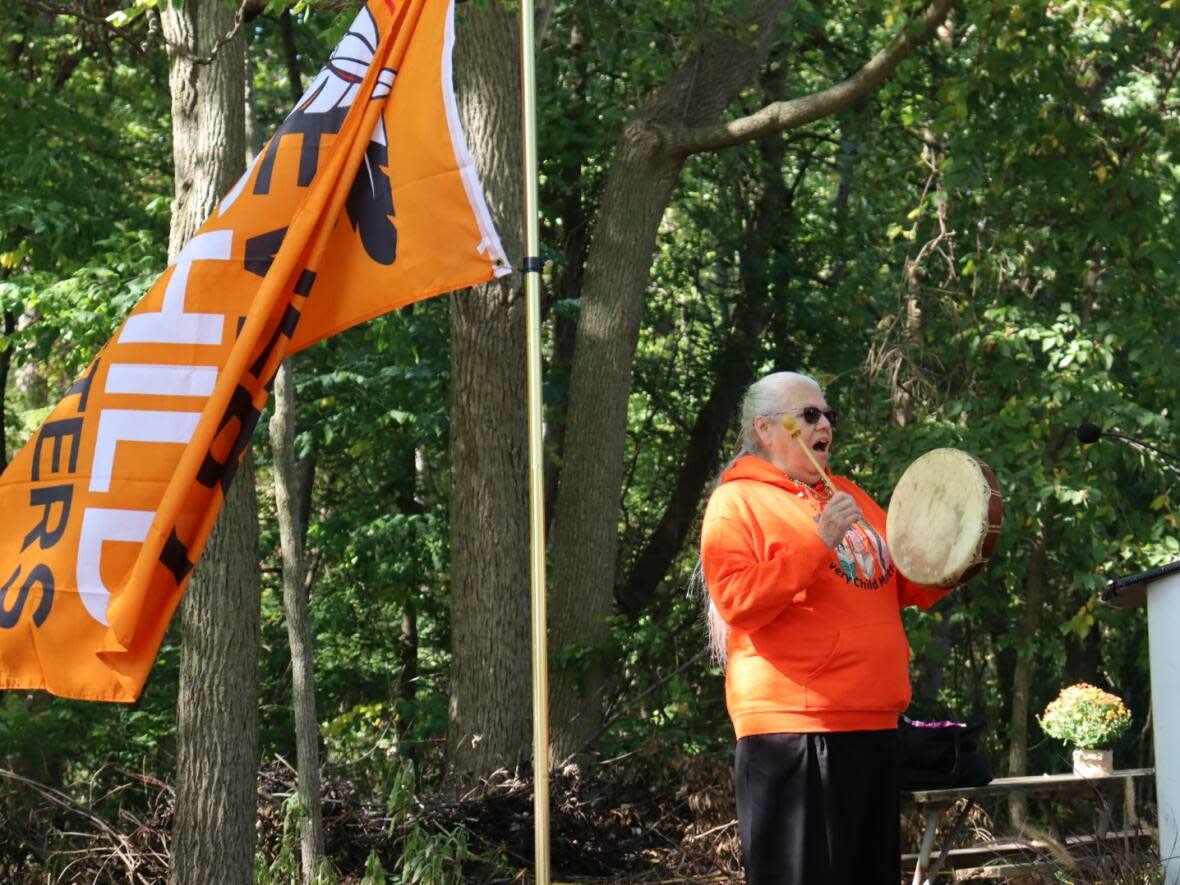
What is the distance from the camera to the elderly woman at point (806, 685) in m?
4.13

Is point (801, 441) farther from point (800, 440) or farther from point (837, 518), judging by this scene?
point (837, 518)

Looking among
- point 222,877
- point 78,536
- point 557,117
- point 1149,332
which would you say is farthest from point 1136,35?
point 78,536

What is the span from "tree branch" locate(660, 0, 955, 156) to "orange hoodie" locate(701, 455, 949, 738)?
17.3 ft

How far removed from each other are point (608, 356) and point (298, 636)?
3.21 m

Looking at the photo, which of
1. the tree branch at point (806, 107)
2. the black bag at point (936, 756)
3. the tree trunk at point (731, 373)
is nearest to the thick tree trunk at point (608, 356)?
the tree branch at point (806, 107)

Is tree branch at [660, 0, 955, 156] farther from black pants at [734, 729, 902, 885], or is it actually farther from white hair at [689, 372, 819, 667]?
black pants at [734, 729, 902, 885]

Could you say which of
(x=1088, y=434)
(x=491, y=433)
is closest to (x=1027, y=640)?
(x=491, y=433)

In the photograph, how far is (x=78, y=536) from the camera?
13.2ft

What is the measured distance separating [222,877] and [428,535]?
16.5 feet

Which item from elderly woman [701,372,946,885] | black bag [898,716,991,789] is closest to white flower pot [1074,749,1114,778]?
black bag [898,716,991,789]

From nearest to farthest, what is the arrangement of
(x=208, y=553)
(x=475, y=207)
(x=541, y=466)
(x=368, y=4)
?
1. (x=541, y=466)
2. (x=475, y=207)
3. (x=368, y=4)
4. (x=208, y=553)

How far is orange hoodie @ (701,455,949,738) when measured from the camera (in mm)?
4113

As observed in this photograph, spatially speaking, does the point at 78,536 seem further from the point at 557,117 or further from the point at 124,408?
the point at 557,117

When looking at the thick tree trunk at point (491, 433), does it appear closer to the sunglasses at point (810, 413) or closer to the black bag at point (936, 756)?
the black bag at point (936, 756)
